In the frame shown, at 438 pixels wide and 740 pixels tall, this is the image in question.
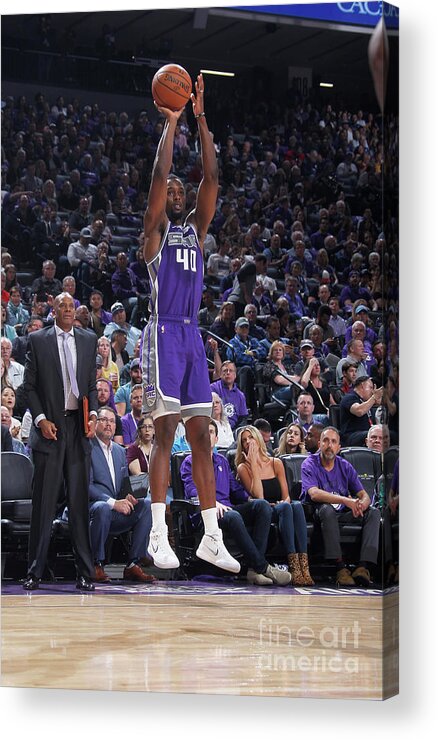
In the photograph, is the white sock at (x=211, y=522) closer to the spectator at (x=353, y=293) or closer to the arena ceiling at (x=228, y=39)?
the spectator at (x=353, y=293)

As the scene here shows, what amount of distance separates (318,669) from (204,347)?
64.4 inches

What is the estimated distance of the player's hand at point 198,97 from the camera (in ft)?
21.5

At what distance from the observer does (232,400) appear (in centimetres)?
662

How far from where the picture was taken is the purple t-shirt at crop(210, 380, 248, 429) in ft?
21.7

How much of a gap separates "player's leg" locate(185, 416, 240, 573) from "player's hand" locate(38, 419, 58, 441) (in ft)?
2.20

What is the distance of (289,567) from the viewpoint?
6.46 meters

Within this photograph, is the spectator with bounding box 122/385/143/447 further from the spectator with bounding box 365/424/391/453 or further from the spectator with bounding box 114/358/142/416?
the spectator with bounding box 365/424/391/453

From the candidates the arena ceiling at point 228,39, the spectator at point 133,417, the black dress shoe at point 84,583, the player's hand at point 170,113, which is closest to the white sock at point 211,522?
the spectator at point 133,417

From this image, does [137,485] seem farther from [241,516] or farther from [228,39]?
[228,39]

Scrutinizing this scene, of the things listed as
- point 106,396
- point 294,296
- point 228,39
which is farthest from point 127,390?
point 228,39

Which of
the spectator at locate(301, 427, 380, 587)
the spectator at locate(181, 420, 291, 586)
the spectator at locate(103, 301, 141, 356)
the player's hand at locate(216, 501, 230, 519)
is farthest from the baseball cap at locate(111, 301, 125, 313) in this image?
the spectator at locate(301, 427, 380, 587)

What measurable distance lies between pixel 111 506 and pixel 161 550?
0.33 m

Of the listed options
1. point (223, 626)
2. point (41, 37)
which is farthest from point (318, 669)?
point (41, 37)

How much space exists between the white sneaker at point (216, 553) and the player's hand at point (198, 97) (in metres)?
2.05
